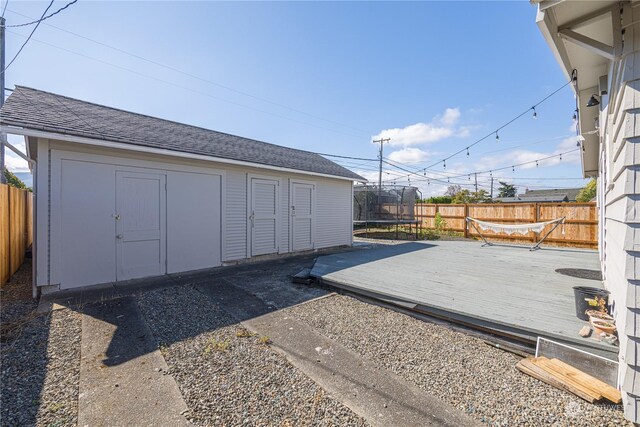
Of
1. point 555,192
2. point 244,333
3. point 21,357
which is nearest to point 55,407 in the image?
point 21,357

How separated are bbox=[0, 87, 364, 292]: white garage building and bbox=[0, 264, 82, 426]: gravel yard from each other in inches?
47.2

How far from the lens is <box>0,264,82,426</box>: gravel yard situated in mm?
1751

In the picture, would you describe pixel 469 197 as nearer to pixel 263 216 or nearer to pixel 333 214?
pixel 333 214

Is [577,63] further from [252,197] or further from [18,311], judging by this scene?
[18,311]

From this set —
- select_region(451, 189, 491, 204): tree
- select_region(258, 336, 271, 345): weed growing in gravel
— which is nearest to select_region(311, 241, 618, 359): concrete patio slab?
select_region(258, 336, 271, 345): weed growing in gravel

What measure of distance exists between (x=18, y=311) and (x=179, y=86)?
863 cm

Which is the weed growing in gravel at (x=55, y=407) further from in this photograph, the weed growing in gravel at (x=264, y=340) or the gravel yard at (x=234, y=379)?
the weed growing in gravel at (x=264, y=340)

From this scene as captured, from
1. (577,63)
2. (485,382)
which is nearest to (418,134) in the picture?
(577,63)

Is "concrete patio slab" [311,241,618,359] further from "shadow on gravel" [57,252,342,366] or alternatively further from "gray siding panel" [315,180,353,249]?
"gray siding panel" [315,180,353,249]

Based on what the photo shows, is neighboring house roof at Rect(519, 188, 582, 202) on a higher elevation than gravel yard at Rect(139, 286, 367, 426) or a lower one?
higher

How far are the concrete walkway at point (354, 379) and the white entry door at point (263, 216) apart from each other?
355 centimetres

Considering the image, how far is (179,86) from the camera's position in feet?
32.1

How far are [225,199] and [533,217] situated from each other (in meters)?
11.1

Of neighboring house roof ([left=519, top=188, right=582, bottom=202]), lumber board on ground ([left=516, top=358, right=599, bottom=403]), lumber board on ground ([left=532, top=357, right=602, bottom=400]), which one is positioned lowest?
lumber board on ground ([left=516, top=358, right=599, bottom=403])
